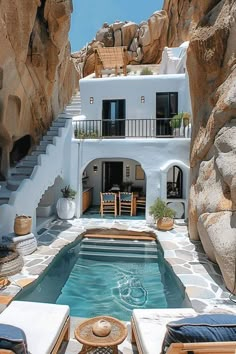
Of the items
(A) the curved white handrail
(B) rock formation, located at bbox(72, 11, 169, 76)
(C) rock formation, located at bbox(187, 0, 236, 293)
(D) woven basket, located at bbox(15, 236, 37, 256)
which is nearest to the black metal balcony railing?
(A) the curved white handrail

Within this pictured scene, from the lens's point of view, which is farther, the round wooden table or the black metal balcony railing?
the black metal balcony railing

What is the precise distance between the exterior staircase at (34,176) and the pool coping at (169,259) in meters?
1.32

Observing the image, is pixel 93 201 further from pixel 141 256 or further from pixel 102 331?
pixel 102 331

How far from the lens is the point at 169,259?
8227 millimetres

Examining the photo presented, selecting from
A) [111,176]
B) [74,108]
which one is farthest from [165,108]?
[74,108]

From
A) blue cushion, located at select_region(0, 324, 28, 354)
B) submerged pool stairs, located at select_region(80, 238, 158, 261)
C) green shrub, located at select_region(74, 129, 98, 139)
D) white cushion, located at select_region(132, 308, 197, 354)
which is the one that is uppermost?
green shrub, located at select_region(74, 129, 98, 139)

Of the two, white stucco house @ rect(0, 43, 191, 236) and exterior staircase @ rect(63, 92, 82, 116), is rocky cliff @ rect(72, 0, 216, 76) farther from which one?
white stucco house @ rect(0, 43, 191, 236)

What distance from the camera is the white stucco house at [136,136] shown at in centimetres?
1302

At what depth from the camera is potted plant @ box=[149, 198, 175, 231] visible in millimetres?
11406

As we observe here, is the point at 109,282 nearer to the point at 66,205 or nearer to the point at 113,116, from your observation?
the point at 66,205

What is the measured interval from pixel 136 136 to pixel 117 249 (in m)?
7.18

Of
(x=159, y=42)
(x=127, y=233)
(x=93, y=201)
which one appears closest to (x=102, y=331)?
(x=127, y=233)

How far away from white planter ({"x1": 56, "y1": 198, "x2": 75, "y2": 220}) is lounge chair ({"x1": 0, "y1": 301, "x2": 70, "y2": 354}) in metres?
8.04

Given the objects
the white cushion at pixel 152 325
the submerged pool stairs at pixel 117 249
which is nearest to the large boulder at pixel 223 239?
the white cushion at pixel 152 325
